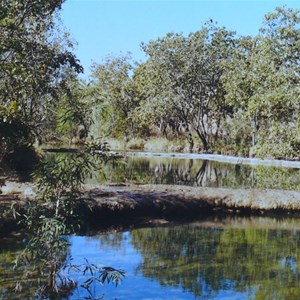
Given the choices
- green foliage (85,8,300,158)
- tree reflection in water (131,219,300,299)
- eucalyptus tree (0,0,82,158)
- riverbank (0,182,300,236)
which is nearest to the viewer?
tree reflection in water (131,219,300,299)

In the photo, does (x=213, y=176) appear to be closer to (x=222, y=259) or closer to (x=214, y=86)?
(x=222, y=259)

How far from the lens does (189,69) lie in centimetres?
4341

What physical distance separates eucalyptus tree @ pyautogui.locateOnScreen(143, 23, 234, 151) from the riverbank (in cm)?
2674

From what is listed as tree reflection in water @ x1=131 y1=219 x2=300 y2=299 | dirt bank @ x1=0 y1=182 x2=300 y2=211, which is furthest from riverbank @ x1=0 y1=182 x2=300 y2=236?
tree reflection in water @ x1=131 y1=219 x2=300 y2=299

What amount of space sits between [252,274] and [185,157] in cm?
Result: 3077

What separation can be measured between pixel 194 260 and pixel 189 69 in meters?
34.3

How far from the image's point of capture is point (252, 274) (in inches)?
376

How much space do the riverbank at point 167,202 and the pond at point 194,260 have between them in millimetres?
1287

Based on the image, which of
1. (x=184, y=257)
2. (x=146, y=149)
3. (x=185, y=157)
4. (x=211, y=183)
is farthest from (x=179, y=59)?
(x=184, y=257)

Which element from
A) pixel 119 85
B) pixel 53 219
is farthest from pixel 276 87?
pixel 119 85

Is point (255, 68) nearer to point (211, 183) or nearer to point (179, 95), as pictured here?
point (211, 183)

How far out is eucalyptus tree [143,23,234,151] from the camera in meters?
43.0

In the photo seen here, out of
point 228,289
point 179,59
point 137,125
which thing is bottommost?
point 228,289

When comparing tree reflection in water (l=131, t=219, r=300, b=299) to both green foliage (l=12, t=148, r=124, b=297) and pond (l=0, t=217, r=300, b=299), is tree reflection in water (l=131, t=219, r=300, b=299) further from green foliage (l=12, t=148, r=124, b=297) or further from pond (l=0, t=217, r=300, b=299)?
green foliage (l=12, t=148, r=124, b=297)
